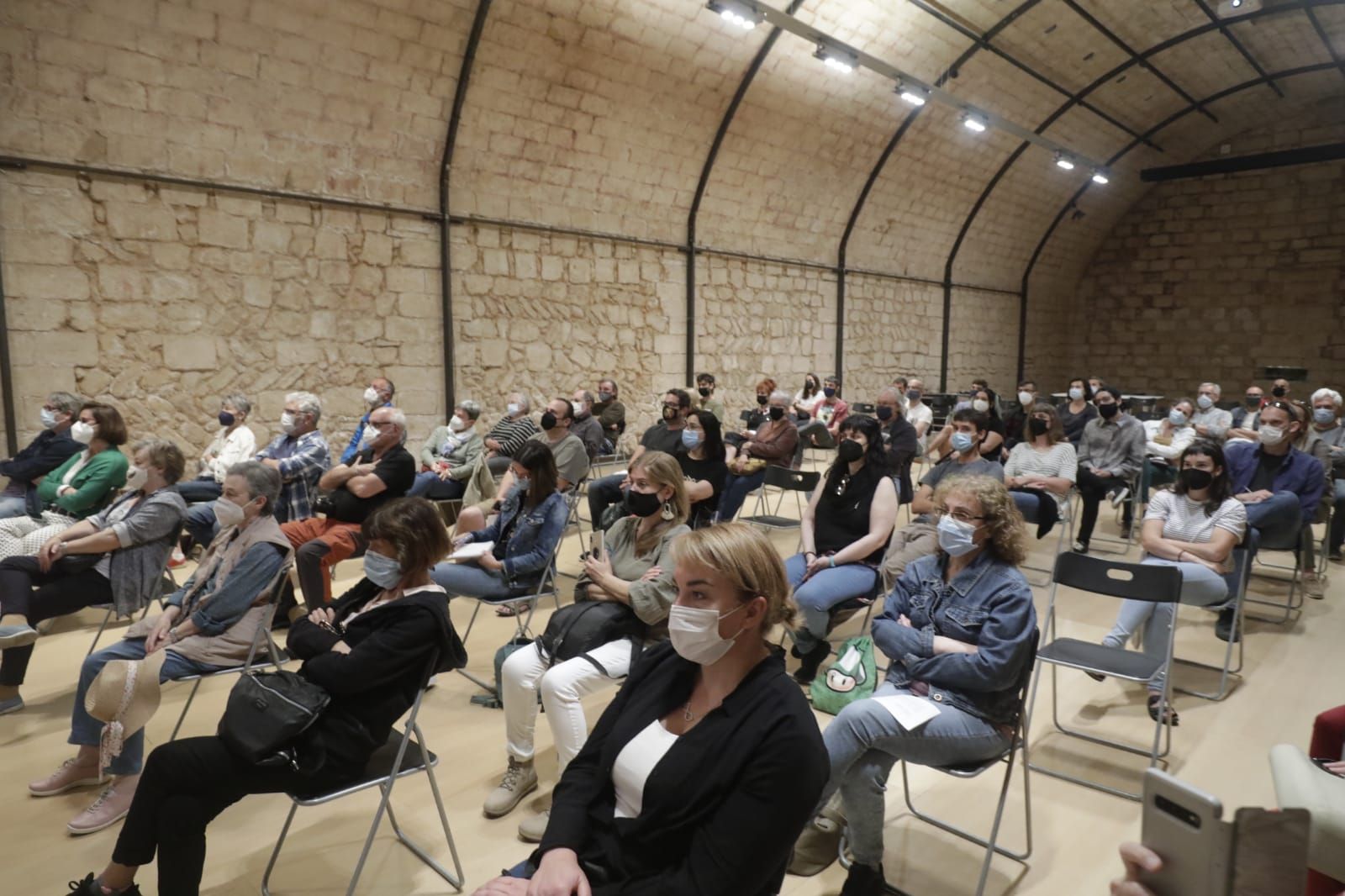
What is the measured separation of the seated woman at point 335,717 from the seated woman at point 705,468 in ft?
8.00

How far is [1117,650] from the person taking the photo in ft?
11.2

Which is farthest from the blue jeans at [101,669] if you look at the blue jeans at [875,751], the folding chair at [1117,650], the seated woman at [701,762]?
the folding chair at [1117,650]

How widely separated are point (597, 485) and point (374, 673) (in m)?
3.79

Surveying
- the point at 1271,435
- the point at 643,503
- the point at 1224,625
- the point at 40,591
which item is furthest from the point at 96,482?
the point at 1271,435

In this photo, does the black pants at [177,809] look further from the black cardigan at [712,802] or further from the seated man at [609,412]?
the seated man at [609,412]

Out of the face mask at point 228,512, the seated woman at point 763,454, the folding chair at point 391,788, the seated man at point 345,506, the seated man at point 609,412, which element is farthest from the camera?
the seated man at point 609,412

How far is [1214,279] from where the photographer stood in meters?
17.1

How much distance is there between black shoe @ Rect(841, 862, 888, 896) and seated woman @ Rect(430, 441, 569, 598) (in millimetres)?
1899

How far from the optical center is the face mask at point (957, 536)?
2705 millimetres

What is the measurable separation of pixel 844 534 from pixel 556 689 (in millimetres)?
1893

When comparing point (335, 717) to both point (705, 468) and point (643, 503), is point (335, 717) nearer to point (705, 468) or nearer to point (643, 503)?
point (643, 503)

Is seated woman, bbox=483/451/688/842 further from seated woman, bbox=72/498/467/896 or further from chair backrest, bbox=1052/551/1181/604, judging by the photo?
chair backrest, bbox=1052/551/1181/604

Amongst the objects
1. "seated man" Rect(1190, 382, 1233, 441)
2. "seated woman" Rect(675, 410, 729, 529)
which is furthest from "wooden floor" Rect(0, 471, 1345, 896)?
"seated man" Rect(1190, 382, 1233, 441)

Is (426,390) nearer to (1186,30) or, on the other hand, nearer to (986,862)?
(986,862)
